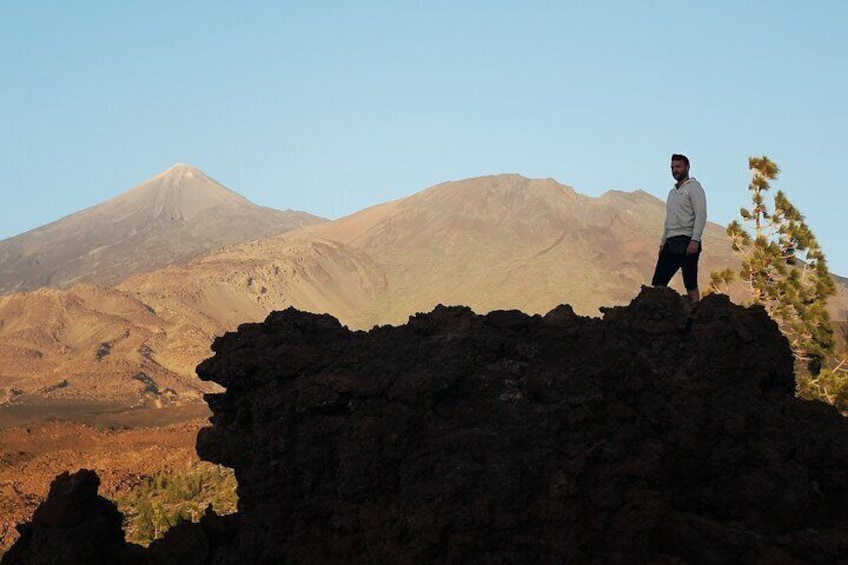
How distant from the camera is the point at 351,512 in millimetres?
5840

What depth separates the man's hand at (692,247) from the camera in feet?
28.9

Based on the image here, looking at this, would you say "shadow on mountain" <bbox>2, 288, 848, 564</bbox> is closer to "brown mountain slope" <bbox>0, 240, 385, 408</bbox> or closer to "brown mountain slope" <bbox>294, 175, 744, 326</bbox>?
"brown mountain slope" <bbox>0, 240, 385, 408</bbox>

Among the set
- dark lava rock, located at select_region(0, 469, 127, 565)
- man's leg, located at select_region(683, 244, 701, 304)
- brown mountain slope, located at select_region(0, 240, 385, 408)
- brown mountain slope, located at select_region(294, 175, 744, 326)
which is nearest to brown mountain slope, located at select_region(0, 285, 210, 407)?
brown mountain slope, located at select_region(0, 240, 385, 408)

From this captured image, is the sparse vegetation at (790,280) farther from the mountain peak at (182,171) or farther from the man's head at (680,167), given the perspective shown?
the mountain peak at (182,171)

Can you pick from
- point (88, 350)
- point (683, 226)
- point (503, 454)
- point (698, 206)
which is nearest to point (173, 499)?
point (683, 226)

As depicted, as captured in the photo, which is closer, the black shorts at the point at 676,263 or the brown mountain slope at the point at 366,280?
the black shorts at the point at 676,263

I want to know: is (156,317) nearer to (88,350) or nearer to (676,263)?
(88,350)

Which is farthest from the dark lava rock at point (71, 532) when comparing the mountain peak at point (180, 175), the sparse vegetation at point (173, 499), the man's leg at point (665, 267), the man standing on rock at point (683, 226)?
the mountain peak at point (180, 175)

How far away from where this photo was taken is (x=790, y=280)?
16.4m

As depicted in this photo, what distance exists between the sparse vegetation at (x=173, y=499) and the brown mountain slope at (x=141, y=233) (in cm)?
7018

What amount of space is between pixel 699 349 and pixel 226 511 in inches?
432

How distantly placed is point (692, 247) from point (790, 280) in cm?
835

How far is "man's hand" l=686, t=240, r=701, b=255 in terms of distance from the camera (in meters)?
8.81

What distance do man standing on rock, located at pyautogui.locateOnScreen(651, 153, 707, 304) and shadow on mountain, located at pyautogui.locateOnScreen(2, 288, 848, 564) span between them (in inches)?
69.0
